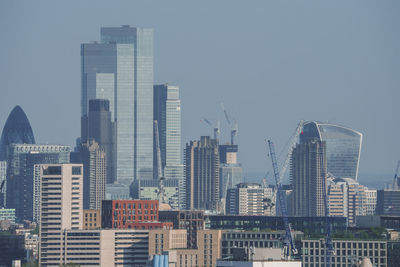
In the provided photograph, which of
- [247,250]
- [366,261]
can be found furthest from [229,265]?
[366,261]

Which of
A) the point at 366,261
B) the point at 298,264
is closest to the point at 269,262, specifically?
the point at 298,264

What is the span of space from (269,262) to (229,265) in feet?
12.0

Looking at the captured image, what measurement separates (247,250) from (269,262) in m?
4.14

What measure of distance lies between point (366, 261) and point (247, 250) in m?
12.6

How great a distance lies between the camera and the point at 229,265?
5955 inches

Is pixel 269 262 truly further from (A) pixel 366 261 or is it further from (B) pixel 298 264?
(A) pixel 366 261

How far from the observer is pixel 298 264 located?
152250 millimetres

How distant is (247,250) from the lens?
154 meters

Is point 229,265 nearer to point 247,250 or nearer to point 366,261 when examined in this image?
point 247,250

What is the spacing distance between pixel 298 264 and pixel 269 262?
132 inches

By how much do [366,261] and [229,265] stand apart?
15.3 m

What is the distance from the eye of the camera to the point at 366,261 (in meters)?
159

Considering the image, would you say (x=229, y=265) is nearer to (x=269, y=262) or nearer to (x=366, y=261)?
(x=269, y=262)
